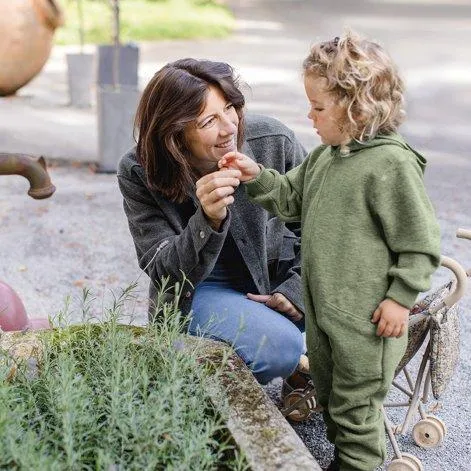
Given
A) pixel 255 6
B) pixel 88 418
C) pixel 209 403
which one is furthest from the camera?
pixel 255 6

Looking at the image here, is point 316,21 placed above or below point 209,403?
below

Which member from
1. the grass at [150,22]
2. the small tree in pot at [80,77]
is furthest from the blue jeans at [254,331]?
the grass at [150,22]

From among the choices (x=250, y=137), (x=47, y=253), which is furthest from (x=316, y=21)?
(x=250, y=137)

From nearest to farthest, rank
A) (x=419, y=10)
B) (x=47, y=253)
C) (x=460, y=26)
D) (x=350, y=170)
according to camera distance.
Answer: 1. (x=350, y=170)
2. (x=47, y=253)
3. (x=460, y=26)
4. (x=419, y=10)

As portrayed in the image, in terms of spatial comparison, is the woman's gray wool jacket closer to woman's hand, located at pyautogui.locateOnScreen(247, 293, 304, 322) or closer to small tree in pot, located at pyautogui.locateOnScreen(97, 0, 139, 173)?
woman's hand, located at pyautogui.locateOnScreen(247, 293, 304, 322)

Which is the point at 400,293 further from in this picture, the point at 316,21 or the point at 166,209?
the point at 316,21

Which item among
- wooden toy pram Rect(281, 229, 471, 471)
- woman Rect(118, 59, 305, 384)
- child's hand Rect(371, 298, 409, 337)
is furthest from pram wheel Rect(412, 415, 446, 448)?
child's hand Rect(371, 298, 409, 337)

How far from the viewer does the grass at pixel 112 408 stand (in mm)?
1741

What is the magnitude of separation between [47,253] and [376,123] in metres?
3.29

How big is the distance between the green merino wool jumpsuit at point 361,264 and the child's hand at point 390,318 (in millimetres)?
24

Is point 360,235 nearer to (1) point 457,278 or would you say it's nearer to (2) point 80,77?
(1) point 457,278

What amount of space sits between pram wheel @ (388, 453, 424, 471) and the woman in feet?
1.47

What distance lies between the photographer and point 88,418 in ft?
6.11

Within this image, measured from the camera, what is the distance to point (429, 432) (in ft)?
9.59
